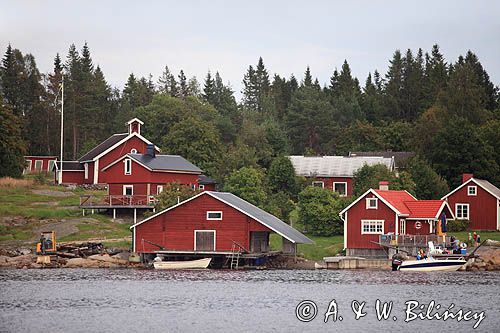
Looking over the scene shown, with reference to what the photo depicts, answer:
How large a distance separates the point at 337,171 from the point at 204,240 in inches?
1356

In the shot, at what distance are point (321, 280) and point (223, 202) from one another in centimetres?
1216

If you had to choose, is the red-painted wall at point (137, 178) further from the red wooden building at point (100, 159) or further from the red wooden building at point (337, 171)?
the red wooden building at point (337, 171)

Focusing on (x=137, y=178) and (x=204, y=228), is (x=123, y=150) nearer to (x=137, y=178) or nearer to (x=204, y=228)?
(x=137, y=178)

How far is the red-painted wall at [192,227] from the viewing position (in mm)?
71188

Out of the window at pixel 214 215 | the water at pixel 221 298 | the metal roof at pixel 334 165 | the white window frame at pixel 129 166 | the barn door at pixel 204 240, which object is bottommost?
the water at pixel 221 298

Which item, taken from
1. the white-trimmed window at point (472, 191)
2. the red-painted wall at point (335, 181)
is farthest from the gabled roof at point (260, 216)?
the red-painted wall at point (335, 181)

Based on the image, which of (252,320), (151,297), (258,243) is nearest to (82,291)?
(151,297)

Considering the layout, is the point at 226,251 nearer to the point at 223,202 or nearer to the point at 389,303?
the point at 223,202

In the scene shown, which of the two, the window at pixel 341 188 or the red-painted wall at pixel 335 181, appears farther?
the window at pixel 341 188

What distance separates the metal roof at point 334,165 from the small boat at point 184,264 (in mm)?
33851

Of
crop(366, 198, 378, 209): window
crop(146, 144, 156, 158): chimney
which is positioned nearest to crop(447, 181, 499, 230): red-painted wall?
crop(366, 198, 378, 209): window

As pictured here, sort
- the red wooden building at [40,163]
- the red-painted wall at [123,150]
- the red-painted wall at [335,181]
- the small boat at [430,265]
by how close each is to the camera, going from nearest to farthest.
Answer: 1. the small boat at [430,265]
2. the red-painted wall at [123,150]
3. the red-painted wall at [335,181]
4. the red wooden building at [40,163]

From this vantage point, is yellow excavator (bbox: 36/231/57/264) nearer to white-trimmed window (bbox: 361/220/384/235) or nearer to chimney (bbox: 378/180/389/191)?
white-trimmed window (bbox: 361/220/384/235)

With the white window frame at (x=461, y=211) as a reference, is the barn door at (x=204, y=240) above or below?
below
